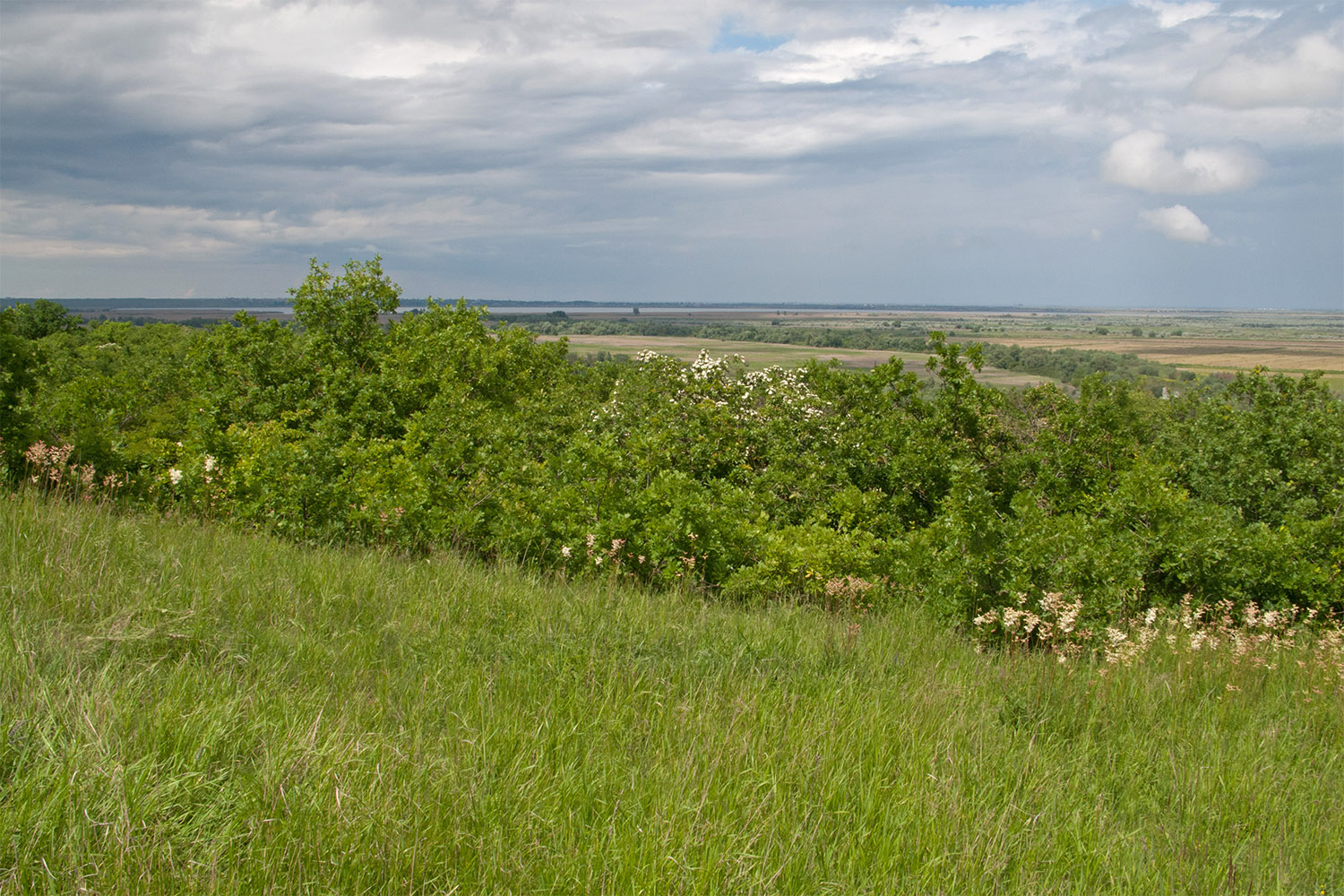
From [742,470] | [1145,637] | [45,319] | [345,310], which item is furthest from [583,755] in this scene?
[45,319]

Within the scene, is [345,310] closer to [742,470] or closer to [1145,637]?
[742,470]

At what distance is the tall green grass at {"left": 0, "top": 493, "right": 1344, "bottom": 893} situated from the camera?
255 centimetres

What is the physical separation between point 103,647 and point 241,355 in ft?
47.0

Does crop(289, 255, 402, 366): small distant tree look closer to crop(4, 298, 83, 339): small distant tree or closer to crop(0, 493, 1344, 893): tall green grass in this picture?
crop(0, 493, 1344, 893): tall green grass

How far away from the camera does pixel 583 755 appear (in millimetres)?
3354

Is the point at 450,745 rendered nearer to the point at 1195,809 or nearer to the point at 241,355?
the point at 1195,809

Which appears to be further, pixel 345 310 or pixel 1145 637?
pixel 345 310

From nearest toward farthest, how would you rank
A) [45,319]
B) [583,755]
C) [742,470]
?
[583,755] → [742,470] → [45,319]

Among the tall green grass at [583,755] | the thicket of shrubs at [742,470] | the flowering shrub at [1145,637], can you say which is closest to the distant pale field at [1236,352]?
the thicket of shrubs at [742,470]

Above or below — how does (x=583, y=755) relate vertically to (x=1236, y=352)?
below

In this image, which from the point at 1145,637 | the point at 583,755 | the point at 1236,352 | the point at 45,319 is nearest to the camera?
the point at 583,755

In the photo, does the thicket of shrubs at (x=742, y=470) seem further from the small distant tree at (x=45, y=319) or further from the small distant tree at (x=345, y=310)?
the small distant tree at (x=45, y=319)

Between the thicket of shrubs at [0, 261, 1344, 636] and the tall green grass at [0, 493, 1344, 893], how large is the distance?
2301mm

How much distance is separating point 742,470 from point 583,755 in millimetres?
9109
